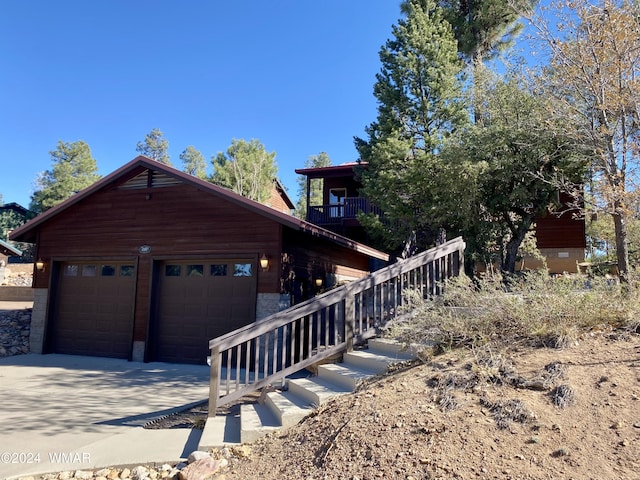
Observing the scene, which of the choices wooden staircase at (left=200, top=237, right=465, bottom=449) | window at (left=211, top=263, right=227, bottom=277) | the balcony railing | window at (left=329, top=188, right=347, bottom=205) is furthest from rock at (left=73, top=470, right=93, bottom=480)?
window at (left=329, top=188, right=347, bottom=205)

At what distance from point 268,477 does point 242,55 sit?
16.6 meters

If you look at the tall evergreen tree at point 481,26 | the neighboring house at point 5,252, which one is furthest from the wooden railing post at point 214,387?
the neighboring house at point 5,252

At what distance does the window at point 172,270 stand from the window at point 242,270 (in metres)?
1.51

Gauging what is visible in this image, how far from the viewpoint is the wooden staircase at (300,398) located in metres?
3.99

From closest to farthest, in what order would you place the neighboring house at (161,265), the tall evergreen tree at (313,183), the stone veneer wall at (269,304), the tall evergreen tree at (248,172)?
the stone veneer wall at (269,304) < the neighboring house at (161,265) < the tall evergreen tree at (248,172) < the tall evergreen tree at (313,183)

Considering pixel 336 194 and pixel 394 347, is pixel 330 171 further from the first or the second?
pixel 394 347

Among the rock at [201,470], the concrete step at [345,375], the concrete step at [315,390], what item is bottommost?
the rock at [201,470]

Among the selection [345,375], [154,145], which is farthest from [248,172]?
[345,375]

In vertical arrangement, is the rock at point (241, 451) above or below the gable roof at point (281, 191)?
below

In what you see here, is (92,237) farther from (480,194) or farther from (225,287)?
(480,194)

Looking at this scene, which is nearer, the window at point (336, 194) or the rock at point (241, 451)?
the rock at point (241, 451)

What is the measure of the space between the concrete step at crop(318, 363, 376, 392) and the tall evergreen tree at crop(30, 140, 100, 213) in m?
27.9

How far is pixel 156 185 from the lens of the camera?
1011cm

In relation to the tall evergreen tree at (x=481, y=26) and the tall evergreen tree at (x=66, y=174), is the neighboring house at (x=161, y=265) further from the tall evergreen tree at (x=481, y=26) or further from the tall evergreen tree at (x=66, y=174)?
the tall evergreen tree at (x=66, y=174)
